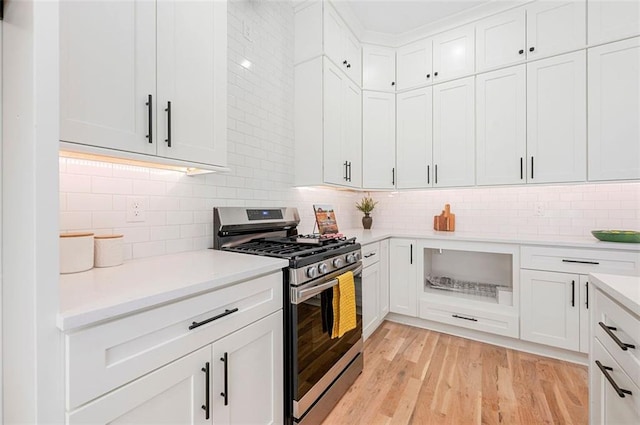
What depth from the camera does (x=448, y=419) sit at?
162 cm

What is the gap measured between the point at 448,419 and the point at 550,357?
1348mm

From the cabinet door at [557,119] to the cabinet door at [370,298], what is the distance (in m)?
1.70

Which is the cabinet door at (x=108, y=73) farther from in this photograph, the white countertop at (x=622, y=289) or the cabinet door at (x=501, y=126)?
the cabinet door at (x=501, y=126)

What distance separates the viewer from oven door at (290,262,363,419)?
1427 millimetres

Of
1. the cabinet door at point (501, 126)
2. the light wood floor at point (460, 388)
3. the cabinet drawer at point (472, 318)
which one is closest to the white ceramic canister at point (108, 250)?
the light wood floor at point (460, 388)

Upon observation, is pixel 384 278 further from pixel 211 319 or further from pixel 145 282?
pixel 145 282

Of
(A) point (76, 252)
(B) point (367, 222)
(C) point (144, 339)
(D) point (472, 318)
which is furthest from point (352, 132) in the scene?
(C) point (144, 339)

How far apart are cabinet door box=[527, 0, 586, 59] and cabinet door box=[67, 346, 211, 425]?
11.5 feet

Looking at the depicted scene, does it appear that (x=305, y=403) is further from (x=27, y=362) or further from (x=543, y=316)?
(x=543, y=316)

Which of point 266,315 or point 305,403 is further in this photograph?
point 305,403

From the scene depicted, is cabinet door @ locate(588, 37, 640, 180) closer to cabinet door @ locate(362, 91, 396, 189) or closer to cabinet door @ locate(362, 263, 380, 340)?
cabinet door @ locate(362, 91, 396, 189)

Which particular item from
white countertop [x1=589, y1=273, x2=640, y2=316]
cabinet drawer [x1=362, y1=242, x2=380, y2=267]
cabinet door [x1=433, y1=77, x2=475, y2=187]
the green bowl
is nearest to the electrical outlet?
cabinet drawer [x1=362, y1=242, x2=380, y2=267]

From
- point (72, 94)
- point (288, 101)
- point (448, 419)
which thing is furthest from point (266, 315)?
point (288, 101)

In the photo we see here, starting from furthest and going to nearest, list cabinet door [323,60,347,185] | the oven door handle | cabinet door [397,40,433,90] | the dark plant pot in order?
the dark plant pot < cabinet door [397,40,433,90] < cabinet door [323,60,347,185] < the oven door handle
